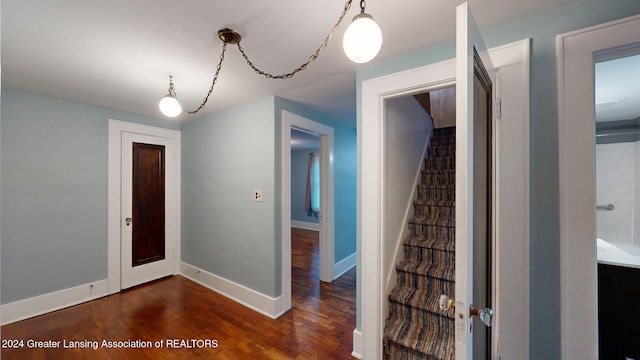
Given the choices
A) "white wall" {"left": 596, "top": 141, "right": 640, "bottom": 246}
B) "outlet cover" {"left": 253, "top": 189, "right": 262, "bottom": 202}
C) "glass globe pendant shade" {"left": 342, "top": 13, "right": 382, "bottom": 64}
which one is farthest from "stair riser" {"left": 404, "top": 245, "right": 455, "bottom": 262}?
"white wall" {"left": 596, "top": 141, "right": 640, "bottom": 246}

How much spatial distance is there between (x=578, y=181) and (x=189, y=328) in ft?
10.2

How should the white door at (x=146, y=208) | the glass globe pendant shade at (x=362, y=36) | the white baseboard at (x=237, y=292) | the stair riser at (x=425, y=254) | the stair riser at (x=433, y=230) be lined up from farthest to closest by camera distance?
the white door at (x=146, y=208) < the white baseboard at (x=237, y=292) < the stair riser at (x=433, y=230) < the stair riser at (x=425, y=254) < the glass globe pendant shade at (x=362, y=36)

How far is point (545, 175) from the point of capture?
3.99 feet

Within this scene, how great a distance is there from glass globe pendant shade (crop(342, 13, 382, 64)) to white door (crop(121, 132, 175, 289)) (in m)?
3.43

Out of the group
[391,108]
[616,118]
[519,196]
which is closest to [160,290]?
[391,108]

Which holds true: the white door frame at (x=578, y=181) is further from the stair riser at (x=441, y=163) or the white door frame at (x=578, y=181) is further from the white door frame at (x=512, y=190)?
the stair riser at (x=441, y=163)

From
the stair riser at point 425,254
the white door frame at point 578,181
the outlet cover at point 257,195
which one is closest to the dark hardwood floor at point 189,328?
the stair riser at point 425,254

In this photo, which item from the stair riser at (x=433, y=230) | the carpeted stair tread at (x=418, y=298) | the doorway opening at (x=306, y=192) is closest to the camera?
the carpeted stair tread at (x=418, y=298)

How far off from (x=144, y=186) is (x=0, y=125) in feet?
4.39

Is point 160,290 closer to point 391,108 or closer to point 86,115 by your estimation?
point 86,115

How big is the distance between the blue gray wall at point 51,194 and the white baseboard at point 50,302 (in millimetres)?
56

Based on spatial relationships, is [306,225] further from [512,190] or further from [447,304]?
[447,304]

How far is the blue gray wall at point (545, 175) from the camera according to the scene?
1.18 metres

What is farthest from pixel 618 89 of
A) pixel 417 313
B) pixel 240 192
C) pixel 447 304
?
pixel 240 192
